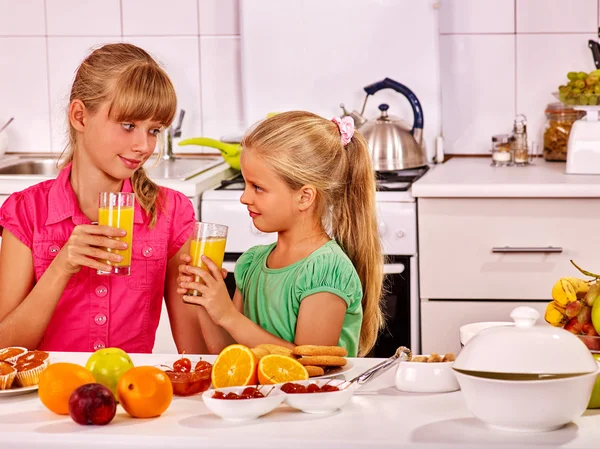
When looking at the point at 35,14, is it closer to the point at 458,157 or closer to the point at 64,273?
Answer: the point at 458,157

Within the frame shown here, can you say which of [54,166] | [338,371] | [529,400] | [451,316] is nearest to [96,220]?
[338,371]

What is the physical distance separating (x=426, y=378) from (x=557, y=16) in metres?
2.17

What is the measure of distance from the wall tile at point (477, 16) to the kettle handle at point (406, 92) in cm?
33

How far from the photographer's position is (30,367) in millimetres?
1348

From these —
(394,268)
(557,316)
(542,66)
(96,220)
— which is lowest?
(394,268)

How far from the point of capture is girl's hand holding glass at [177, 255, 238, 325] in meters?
1.56

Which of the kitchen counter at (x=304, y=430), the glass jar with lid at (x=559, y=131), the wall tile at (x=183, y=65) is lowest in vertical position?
the kitchen counter at (x=304, y=430)

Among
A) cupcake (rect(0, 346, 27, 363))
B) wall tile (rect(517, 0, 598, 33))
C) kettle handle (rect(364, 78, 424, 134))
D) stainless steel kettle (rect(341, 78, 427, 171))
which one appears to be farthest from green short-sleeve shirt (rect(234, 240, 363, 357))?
wall tile (rect(517, 0, 598, 33))

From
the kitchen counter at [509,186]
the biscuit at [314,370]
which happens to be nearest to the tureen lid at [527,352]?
the biscuit at [314,370]

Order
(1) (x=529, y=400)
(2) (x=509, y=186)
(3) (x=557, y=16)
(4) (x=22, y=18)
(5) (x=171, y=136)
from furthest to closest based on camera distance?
1. (4) (x=22, y=18)
2. (5) (x=171, y=136)
3. (3) (x=557, y=16)
4. (2) (x=509, y=186)
5. (1) (x=529, y=400)

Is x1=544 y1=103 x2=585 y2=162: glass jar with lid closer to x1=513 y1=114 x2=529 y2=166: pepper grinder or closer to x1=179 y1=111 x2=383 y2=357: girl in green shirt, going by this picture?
x1=513 y1=114 x2=529 y2=166: pepper grinder

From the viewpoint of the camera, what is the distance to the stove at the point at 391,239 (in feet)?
8.68

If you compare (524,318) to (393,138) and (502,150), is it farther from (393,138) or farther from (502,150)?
(502,150)

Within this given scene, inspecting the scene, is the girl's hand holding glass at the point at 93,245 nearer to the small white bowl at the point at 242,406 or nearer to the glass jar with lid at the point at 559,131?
the small white bowl at the point at 242,406
